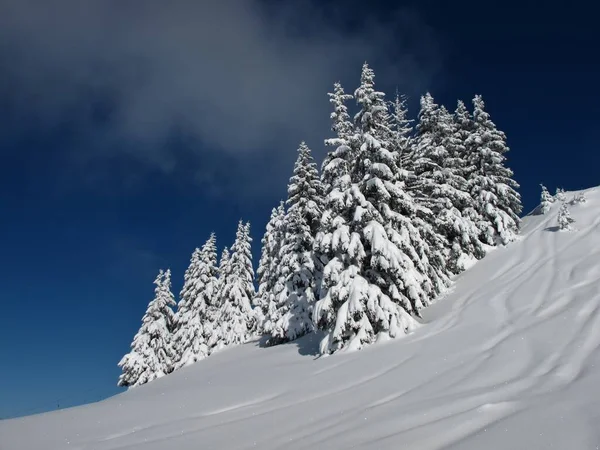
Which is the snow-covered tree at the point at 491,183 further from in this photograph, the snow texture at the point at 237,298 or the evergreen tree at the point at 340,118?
the snow texture at the point at 237,298

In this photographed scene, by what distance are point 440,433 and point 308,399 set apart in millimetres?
5012

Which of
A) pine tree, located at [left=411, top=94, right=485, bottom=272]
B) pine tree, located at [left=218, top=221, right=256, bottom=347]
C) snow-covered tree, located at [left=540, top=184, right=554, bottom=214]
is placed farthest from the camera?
pine tree, located at [left=218, top=221, right=256, bottom=347]

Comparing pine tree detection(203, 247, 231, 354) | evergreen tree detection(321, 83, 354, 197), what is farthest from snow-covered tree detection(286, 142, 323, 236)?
pine tree detection(203, 247, 231, 354)

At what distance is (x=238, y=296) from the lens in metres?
40.7

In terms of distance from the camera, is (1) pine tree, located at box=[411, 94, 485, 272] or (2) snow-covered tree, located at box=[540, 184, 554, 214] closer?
(1) pine tree, located at box=[411, 94, 485, 272]

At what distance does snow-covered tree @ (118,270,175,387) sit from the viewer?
129 feet

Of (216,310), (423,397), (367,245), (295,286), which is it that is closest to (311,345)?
(367,245)

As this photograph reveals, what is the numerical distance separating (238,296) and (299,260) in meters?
15.0

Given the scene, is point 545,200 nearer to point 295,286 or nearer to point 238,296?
point 295,286

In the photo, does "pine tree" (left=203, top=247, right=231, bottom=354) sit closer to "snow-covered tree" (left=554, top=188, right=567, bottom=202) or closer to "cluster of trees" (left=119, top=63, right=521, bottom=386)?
"cluster of trees" (left=119, top=63, right=521, bottom=386)

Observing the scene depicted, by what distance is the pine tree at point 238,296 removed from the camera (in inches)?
1540

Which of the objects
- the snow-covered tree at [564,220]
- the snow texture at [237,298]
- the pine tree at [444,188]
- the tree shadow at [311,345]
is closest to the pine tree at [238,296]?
the snow texture at [237,298]

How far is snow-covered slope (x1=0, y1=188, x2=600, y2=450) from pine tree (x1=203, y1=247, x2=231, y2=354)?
2259 centimetres

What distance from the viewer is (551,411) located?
20.9 feet
